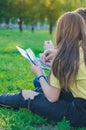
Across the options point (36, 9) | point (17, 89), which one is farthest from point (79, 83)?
point (36, 9)

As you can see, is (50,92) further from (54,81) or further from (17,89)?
(17,89)

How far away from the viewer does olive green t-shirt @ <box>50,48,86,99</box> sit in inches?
202

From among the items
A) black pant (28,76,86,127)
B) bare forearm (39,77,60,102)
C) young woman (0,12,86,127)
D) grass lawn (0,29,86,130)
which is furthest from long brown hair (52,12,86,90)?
grass lawn (0,29,86,130)

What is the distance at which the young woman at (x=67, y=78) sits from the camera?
16.7 ft

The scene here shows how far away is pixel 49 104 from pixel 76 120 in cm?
35

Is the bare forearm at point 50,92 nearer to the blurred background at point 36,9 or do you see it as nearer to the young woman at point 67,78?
the young woman at point 67,78

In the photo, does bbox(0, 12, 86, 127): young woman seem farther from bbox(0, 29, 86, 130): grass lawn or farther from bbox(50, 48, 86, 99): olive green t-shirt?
bbox(0, 29, 86, 130): grass lawn

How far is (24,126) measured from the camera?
531 centimetres

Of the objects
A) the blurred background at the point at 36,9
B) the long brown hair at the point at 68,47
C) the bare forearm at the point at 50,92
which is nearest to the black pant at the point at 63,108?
the bare forearm at the point at 50,92

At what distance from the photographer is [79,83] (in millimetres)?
5230

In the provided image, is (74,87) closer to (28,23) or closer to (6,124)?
(6,124)

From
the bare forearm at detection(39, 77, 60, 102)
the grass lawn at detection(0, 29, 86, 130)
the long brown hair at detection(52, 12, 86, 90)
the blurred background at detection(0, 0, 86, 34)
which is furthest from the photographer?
the blurred background at detection(0, 0, 86, 34)

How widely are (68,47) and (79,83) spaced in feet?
1.39

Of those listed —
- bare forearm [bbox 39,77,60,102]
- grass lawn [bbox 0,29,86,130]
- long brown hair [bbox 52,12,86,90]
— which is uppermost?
long brown hair [bbox 52,12,86,90]
